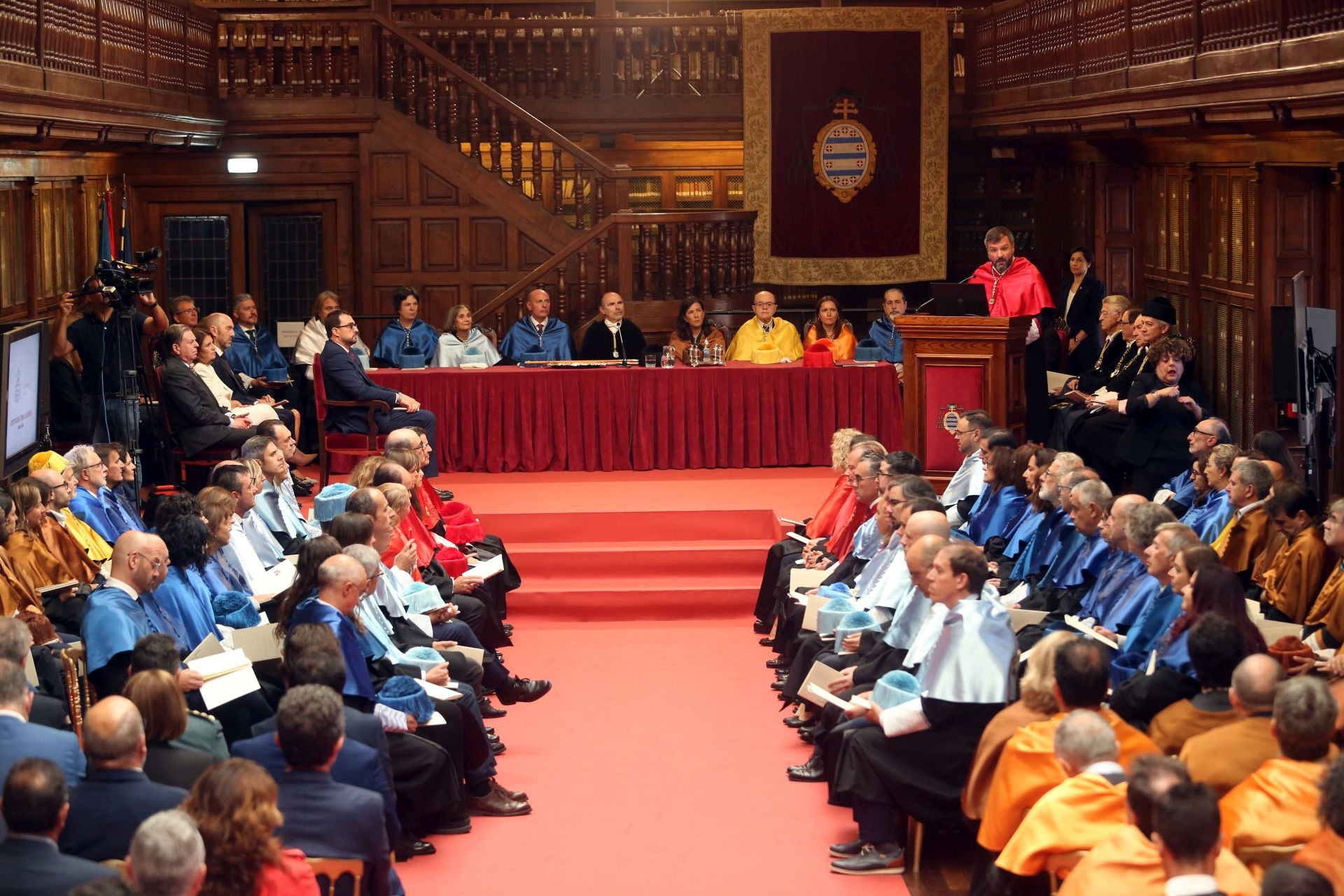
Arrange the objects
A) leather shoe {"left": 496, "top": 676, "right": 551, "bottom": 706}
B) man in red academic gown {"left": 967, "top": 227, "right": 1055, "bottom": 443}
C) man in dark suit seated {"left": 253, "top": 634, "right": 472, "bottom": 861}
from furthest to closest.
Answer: man in red academic gown {"left": 967, "top": 227, "right": 1055, "bottom": 443} → leather shoe {"left": 496, "top": 676, "right": 551, "bottom": 706} → man in dark suit seated {"left": 253, "top": 634, "right": 472, "bottom": 861}

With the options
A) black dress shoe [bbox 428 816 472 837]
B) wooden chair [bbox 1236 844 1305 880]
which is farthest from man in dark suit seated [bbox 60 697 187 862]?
wooden chair [bbox 1236 844 1305 880]

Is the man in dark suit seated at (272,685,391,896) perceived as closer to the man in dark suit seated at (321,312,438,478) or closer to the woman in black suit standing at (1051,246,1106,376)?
the man in dark suit seated at (321,312,438,478)

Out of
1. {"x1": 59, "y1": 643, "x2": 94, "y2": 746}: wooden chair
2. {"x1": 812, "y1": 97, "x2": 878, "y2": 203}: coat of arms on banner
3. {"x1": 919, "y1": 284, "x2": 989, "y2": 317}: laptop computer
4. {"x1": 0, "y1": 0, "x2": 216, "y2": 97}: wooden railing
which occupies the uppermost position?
{"x1": 0, "y1": 0, "x2": 216, "y2": 97}: wooden railing

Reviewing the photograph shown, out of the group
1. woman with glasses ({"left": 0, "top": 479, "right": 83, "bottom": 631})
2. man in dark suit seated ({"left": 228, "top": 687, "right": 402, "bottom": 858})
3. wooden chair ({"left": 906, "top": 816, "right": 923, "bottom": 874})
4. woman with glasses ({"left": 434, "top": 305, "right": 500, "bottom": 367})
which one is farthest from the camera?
woman with glasses ({"left": 434, "top": 305, "right": 500, "bottom": 367})

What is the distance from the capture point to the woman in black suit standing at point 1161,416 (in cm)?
1041

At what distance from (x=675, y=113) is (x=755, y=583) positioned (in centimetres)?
626

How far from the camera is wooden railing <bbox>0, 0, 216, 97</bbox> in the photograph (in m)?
10.1

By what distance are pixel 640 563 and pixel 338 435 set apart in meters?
2.46

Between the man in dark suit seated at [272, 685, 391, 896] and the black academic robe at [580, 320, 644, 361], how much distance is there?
8.74 m

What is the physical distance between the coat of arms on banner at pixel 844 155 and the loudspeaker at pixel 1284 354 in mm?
6112

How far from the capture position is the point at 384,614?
770 cm

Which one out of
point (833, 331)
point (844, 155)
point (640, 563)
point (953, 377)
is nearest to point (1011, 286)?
point (833, 331)

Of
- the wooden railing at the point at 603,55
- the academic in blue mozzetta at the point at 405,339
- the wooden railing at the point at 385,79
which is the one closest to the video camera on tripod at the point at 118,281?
the academic in blue mozzetta at the point at 405,339

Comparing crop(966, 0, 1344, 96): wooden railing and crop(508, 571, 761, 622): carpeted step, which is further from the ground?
crop(966, 0, 1344, 96): wooden railing
